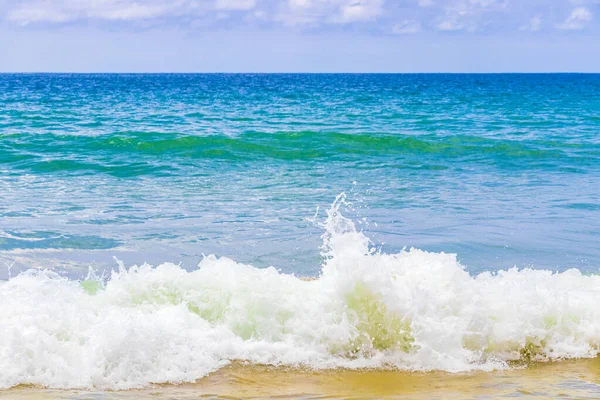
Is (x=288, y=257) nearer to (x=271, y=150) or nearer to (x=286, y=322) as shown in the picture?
(x=286, y=322)

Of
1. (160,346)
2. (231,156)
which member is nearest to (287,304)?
(160,346)

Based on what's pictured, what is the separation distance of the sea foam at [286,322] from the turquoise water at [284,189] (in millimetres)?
1748

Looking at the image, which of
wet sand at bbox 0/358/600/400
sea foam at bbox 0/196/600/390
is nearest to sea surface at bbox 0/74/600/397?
sea foam at bbox 0/196/600/390

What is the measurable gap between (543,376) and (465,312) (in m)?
0.80

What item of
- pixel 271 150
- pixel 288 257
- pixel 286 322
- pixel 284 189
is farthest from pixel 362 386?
pixel 271 150

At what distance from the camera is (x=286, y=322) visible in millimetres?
5742

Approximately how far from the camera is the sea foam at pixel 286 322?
5023 mm

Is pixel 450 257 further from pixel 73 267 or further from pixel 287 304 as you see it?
pixel 73 267

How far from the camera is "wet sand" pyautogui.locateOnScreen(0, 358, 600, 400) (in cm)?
464

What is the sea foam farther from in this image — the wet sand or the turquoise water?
the turquoise water

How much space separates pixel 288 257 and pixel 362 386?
Answer: 346cm

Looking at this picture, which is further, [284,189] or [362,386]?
[284,189]

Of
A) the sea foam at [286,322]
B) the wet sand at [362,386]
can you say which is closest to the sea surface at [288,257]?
the sea foam at [286,322]

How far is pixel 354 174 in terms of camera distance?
14.8 meters
